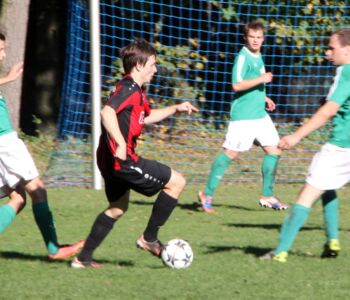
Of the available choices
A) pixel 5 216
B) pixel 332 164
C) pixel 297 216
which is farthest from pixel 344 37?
pixel 5 216

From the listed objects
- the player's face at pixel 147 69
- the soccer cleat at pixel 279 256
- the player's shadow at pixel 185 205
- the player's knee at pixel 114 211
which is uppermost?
the player's face at pixel 147 69

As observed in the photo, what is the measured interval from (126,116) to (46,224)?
3.36 feet

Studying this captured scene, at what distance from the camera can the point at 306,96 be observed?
1315cm

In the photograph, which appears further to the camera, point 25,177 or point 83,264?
point 25,177

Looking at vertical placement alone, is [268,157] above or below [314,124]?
below

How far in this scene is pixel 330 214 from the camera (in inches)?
269

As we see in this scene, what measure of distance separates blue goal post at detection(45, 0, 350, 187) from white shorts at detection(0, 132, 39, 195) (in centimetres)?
528

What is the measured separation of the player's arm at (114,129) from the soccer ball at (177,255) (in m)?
0.76

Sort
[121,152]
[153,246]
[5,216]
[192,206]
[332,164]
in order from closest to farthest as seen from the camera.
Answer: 1. [121,152]
2. [332,164]
3. [153,246]
4. [5,216]
5. [192,206]

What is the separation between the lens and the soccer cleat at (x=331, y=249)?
6.75m

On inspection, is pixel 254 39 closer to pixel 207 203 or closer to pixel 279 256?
pixel 207 203

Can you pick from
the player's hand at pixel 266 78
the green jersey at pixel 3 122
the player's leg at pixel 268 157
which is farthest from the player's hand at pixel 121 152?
the player's leg at pixel 268 157

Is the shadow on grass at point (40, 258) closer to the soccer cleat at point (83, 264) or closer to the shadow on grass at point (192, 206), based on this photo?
the soccer cleat at point (83, 264)

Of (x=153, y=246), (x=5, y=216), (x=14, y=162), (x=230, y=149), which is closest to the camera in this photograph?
(x=153, y=246)
